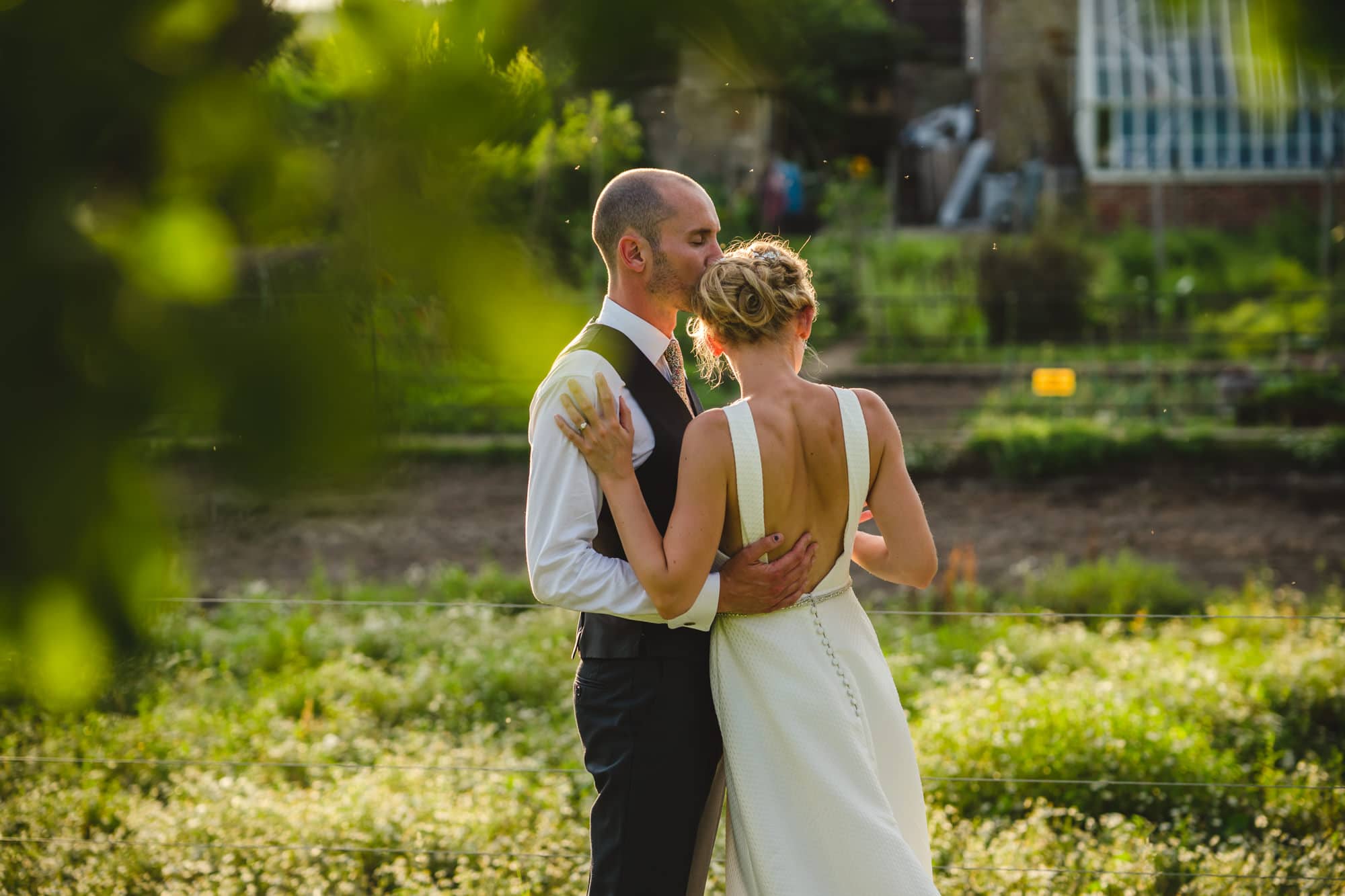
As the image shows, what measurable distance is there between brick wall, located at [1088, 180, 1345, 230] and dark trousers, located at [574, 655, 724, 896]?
43.8 feet

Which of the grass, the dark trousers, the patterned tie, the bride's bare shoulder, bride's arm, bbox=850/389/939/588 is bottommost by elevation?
the grass

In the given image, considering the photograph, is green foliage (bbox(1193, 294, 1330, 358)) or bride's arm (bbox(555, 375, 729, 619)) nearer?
bride's arm (bbox(555, 375, 729, 619))

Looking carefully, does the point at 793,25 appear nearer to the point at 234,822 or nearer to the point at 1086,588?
the point at 234,822

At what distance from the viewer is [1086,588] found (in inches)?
255

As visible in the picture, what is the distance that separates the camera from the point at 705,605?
2.01 metres

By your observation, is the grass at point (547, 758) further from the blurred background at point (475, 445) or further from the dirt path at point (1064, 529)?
the dirt path at point (1064, 529)

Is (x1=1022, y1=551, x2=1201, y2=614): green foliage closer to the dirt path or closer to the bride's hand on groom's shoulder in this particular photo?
the dirt path

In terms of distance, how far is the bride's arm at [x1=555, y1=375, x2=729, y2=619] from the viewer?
1950mm

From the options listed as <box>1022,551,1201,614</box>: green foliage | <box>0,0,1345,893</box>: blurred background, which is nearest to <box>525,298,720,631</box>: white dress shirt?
<box>0,0,1345,893</box>: blurred background

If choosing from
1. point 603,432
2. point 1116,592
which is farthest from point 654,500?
point 1116,592

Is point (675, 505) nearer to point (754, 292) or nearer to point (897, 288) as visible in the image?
point (754, 292)

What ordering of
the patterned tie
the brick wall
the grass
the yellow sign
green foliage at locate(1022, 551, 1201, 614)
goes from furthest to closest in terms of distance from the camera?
the brick wall, the yellow sign, green foliage at locate(1022, 551, 1201, 614), the grass, the patterned tie

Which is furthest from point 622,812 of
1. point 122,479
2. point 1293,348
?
point 1293,348

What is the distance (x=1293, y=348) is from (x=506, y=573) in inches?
339
